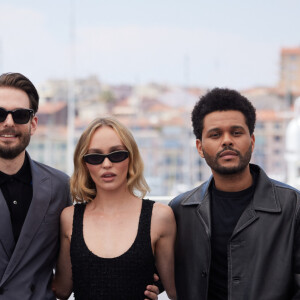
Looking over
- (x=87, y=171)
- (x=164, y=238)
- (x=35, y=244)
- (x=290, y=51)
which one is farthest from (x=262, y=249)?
(x=290, y=51)

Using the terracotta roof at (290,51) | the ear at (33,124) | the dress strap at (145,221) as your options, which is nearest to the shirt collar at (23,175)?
the ear at (33,124)

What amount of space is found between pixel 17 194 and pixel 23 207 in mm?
69

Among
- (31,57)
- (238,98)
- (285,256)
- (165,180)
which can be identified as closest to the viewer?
(285,256)

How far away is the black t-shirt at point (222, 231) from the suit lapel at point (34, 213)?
2.69 feet

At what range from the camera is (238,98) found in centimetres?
274

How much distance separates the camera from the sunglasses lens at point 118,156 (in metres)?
2.72

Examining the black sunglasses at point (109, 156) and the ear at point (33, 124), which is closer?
the black sunglasses at point (109, 156)

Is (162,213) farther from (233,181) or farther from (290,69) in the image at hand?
(290,69)

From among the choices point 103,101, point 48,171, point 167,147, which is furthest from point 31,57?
point 48,171

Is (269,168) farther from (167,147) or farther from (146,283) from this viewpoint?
(146,283)

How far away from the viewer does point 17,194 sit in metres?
2.73

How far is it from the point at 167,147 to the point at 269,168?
39.3 ft

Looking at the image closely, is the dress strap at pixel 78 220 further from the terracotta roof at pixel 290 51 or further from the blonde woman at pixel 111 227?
the terracotta roof at pixel 290 51

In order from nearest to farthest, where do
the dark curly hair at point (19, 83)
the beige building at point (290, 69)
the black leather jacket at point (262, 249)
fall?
the black leather jacket at point (262, 249)
the dark curly hair at point (19, 83)
the beige building at point (290, 69)
